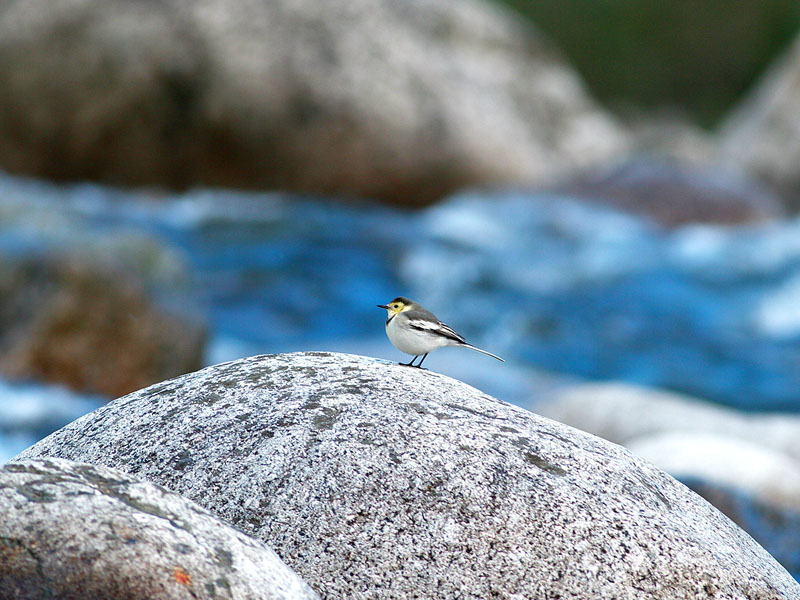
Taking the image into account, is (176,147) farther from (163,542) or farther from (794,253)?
(163,542)

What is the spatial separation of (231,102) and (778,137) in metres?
9.08

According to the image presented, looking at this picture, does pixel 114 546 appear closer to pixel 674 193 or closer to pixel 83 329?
pixel 83 329

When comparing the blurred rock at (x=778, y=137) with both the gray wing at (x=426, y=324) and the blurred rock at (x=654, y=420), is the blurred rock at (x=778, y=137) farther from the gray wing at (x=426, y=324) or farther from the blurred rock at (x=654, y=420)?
the gray wing at (x=426, y=324)

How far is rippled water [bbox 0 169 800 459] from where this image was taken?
33.7ft

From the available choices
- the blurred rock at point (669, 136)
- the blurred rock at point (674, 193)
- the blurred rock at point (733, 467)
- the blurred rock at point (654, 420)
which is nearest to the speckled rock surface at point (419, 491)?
the blurred rock at point (733, 467)

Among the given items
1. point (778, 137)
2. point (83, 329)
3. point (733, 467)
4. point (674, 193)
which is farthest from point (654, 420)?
point (778, 137)

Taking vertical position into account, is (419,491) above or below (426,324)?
below

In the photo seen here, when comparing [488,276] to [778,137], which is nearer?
[488,276]

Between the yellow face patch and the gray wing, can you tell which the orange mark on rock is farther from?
the yellow face patch

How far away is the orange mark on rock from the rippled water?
21.4 ft

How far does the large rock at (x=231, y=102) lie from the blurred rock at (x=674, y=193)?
132 cm

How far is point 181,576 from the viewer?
2.40 m

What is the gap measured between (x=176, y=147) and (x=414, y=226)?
10.6ft

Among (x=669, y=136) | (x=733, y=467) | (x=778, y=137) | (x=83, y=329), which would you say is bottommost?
(x=83, y=329)
